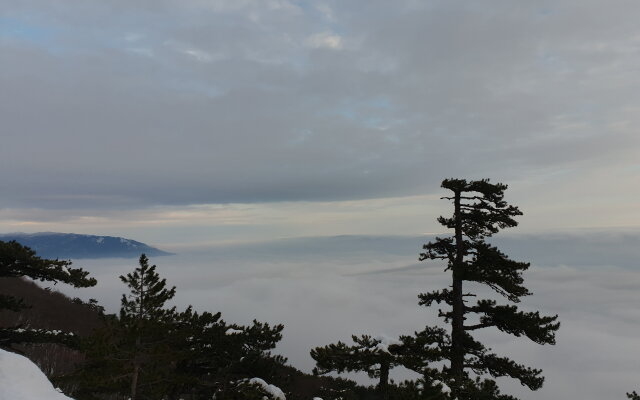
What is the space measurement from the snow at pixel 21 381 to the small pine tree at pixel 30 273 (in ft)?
29.5

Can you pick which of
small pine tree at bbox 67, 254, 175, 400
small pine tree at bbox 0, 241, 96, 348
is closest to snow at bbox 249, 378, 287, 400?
small pine tree at bbox 67, 254, 175, 400

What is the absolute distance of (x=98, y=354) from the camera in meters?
8.99

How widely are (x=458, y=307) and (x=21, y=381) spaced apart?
16.6m

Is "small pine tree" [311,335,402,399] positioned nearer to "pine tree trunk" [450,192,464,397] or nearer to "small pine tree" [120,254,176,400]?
"small pine tree" [120,254,176,400]

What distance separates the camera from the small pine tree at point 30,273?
13203mm

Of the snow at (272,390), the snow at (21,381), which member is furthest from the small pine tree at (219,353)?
the snow at (21,381)

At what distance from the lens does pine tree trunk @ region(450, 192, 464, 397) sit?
17.3m

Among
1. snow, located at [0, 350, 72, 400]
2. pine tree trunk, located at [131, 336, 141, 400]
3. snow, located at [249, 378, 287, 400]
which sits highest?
snow, located at [0, 350, 72, 400]

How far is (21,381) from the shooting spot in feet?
18.2

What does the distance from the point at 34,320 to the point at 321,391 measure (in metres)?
37.5

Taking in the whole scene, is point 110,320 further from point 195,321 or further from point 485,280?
point 485,280

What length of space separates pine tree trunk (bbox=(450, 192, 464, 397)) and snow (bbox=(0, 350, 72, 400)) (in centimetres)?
1532

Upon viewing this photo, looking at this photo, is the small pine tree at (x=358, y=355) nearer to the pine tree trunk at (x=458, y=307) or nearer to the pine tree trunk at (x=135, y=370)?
the pine tree trunk at (x=135, y=370)

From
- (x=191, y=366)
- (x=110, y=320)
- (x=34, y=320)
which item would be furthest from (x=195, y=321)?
(x=34, y=320)
